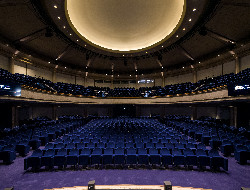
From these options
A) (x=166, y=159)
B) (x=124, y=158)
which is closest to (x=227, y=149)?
(x=166, y=159)

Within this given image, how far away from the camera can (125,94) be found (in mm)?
22938

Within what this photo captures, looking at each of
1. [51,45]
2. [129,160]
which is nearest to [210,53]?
[129,160]

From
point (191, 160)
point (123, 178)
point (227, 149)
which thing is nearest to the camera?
point (123, 178)

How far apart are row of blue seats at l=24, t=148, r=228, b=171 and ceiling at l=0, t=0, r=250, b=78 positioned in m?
8.27

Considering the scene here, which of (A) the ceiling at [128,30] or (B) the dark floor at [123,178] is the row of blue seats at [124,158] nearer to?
(B) the dark floor at [123,178]

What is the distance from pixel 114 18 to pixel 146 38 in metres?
4.13

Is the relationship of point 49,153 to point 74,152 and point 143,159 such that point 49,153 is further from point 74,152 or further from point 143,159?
point 143,159

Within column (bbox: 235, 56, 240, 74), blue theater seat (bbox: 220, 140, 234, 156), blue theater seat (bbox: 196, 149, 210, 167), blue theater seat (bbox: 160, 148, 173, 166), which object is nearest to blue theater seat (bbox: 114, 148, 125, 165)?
blue theater seat (bbox: 160, 148, 173, 166)

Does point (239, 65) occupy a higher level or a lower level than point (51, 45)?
lower

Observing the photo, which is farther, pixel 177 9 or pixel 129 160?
pixel 177 9

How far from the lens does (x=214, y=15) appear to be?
10.3m

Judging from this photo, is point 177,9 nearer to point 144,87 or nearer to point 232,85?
point 232,85

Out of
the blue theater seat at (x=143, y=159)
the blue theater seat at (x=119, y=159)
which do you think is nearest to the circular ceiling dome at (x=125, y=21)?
the blue theater seat at (x=143, y=159)

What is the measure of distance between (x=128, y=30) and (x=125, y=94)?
417 inches
